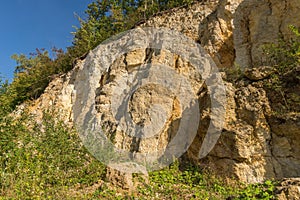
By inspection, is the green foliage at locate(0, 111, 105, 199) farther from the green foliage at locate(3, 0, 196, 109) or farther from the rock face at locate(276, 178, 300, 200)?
the green foliage at locate(3, 0, 196, 109)

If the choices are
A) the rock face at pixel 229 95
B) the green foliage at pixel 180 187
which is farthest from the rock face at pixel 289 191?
the rock face at pixel 229 95

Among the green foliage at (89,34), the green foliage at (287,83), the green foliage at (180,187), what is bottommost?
the green foliage at (180,187)

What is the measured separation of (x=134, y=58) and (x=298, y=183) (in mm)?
8191

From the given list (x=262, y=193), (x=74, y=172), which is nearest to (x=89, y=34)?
(x=74, y=172)

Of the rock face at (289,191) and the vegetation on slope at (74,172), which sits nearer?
the rock face at (289,191)

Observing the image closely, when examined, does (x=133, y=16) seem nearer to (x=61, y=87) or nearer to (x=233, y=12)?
(x=61, y=87)

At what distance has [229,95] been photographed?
255 inches

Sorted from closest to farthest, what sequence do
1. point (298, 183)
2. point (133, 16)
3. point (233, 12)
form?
point (298, 183)
point (233, 12)
point (133, 16)

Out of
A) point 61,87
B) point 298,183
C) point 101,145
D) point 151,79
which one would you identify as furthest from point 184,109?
point 61,87

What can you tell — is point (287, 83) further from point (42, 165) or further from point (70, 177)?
point (42, 165)

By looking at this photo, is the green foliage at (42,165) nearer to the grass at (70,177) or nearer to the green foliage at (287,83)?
the grass at (70,177)

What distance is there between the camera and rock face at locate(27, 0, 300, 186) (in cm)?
566

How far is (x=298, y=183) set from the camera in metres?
3.45

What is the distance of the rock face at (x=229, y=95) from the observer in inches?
223
